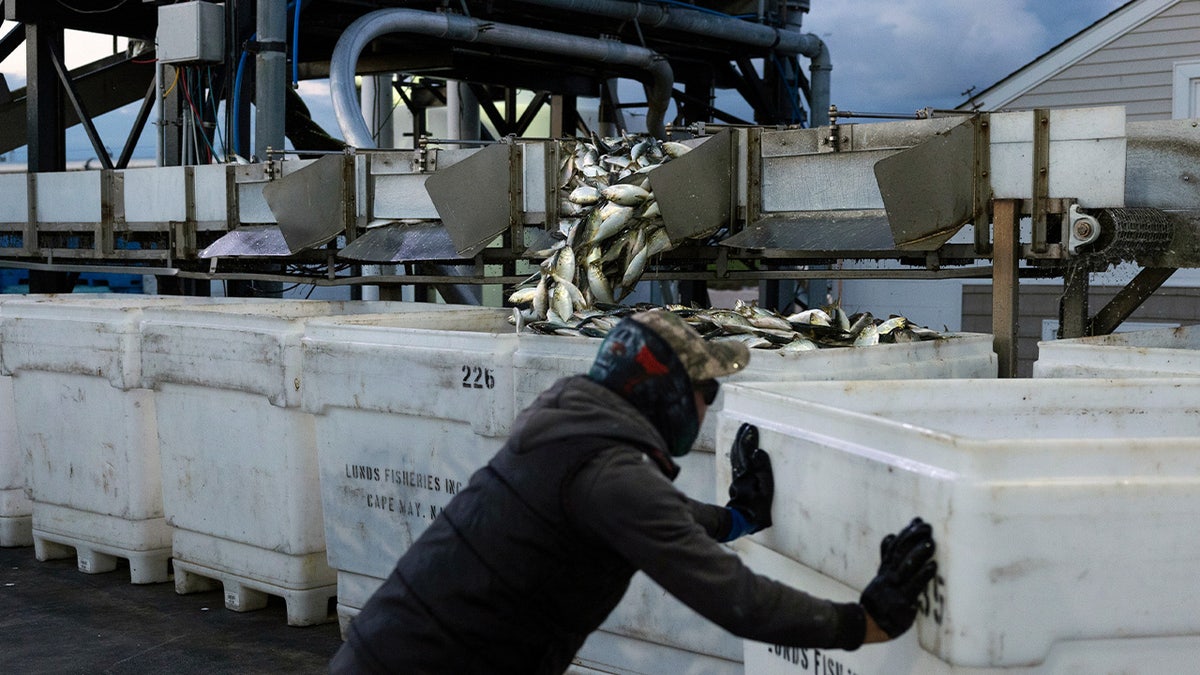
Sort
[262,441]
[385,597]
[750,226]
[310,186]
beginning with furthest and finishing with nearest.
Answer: [310,186]
[750,226]
[262,441]
[385,597]

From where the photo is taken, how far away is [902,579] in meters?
2.31

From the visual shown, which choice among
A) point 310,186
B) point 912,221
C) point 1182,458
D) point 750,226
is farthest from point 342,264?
point 1182,458

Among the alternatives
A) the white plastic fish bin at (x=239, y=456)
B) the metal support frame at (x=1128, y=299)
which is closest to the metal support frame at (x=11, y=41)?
the white plastic fish bin at (x=239, y=456)

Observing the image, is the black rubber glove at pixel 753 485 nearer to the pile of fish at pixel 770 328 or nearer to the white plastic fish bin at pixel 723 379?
the white plastic fish bin at pixel 723 379

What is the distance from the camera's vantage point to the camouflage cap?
2479mm

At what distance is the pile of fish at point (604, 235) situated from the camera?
19.6 ft

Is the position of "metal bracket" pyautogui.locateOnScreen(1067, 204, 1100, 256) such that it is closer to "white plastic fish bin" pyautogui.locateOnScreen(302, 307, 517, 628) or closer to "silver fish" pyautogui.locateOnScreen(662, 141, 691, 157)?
"silver fish" pyautogui.locateOnScreen(662, 141, 691, 157)

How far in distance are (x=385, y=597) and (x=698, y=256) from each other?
4.67 meters

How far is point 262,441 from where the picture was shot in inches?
210

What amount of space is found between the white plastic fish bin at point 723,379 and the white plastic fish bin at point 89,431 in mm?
2637

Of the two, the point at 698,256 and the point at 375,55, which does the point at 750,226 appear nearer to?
the point at 698,256

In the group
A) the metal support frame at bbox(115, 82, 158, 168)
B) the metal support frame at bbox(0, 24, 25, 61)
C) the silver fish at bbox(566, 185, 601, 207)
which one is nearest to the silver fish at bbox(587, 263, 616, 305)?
the silver fish at bbox(566, 185, 601, 207)

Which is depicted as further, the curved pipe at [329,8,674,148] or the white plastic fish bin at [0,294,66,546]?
the curved pipe at [329,8,674,148]

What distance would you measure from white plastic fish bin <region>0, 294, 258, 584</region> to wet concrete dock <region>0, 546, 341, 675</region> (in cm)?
26
